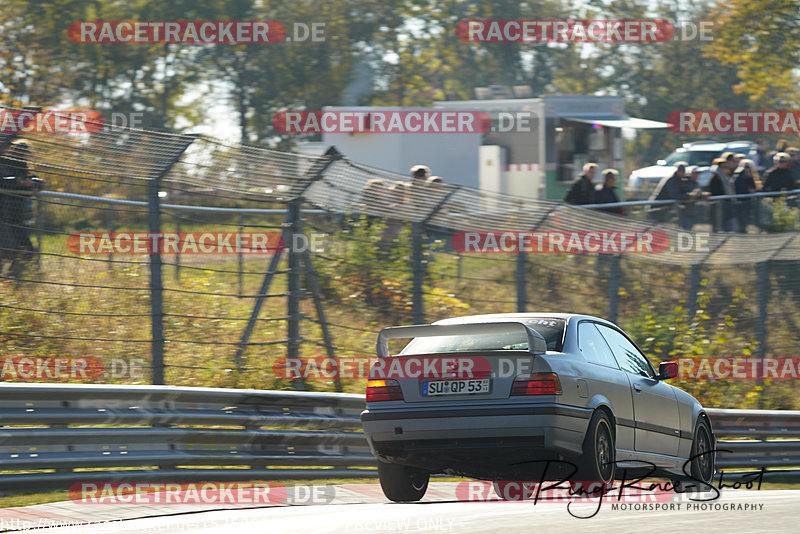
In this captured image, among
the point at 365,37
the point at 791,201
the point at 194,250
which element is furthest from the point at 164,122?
the point at 194,250

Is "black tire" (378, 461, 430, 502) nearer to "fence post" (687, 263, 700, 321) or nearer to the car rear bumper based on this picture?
the car rear bumper

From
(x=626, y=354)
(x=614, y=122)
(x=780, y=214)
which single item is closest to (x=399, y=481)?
(x=626, y=354)

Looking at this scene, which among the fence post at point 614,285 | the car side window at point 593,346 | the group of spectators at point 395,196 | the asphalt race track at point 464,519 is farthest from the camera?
the fence post at point 614,285

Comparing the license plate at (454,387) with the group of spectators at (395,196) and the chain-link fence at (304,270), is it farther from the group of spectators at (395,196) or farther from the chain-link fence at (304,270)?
the group of spectators at (395,196)

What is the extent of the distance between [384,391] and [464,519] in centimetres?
115

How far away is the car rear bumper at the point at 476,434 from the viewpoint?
8578mm

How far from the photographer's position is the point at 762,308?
58.0ft

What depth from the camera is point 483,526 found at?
7.93 metres

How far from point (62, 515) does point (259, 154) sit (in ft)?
15.4

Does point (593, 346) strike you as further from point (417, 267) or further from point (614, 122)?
point (614, 122)

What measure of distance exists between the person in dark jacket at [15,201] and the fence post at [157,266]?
1075 mm

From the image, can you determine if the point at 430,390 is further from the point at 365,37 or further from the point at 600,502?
the point at 365,37

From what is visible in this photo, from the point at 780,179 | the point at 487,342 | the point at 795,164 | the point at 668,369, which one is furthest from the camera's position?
the point at 795,164

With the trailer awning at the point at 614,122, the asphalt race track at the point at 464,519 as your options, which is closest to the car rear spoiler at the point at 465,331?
the asphalt race track at the point at 464,519
